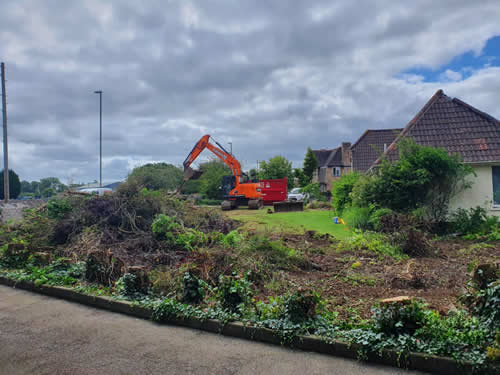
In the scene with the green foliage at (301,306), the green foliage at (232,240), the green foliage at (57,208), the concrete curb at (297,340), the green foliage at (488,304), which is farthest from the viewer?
the green foliage at (57,208)

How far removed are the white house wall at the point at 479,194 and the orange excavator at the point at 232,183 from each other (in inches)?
643

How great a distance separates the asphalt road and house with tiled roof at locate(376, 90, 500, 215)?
42.5 ft

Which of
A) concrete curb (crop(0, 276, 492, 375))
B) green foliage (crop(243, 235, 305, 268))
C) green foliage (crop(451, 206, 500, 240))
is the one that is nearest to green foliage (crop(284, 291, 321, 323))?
concrete curb (crop(0, 276, 492, 375))

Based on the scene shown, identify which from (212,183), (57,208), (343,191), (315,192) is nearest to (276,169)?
(212,183)

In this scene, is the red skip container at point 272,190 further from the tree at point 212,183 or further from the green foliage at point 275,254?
the green foliage at point 275,254

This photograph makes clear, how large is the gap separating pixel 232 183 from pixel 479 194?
20.3 m

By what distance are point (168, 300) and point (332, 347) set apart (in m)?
2.79

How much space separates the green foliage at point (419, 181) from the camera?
14617 mm

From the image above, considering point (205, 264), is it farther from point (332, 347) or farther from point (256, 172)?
point (256, 172)

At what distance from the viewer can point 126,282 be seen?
23.6ft

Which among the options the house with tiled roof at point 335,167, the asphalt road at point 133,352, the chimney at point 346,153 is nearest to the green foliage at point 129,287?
the asphalt road at point 133,352

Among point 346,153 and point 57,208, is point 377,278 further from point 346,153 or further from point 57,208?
point 346,153

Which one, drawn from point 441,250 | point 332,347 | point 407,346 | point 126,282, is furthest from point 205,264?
point 441,250

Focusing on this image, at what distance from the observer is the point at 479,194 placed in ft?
49.8
